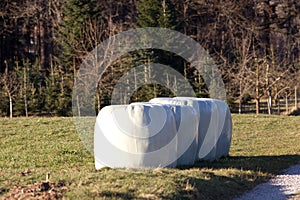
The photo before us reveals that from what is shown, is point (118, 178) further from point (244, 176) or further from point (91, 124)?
Answer: point (91, 124)

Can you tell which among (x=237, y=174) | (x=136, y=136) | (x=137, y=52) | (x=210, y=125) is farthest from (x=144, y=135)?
(x=137, y=52)

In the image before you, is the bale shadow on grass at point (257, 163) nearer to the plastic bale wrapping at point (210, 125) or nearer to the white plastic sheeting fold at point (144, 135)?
the plastic bale wrapping at point (210, 125)

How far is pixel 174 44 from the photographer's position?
41.6 meters

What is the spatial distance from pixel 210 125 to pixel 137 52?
77.1 ft

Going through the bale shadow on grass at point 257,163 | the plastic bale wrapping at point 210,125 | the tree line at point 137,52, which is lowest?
the bale shadow on grass at point 257,163

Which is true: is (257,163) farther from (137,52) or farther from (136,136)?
(137,52)

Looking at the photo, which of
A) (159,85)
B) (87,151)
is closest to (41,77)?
(159,85)

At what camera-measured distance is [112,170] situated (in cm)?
1149

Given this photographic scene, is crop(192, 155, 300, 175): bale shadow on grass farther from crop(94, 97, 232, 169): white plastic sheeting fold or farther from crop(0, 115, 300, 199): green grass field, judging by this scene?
crop(94, 97, 232, 169): white plastic sheeting fold

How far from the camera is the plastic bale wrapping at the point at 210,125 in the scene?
14.1 metres

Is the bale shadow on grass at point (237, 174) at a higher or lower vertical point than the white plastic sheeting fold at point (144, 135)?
lower

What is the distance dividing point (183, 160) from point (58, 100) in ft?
70.4

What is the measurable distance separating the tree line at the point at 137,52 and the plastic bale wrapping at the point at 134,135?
2029 centimetres

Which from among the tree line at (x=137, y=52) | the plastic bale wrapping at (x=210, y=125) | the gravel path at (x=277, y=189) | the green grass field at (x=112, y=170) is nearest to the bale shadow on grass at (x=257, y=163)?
the green grass field at (x=112, y=170)
